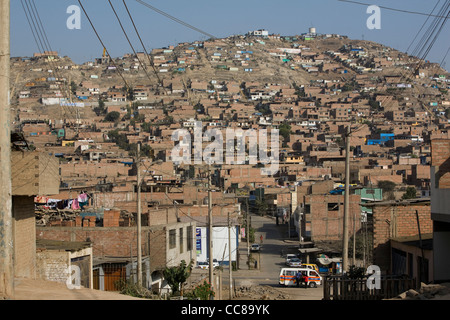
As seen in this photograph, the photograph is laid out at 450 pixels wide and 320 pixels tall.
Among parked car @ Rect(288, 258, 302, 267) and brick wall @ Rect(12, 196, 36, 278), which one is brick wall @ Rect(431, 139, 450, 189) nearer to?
brick wall @ Rect(12, 196, 36, 278)

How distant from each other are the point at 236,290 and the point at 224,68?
504 ft

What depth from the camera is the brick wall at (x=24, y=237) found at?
1003cm

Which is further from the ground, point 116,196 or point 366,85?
point 366,85

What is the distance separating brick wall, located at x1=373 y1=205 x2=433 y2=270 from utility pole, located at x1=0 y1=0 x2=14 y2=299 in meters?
9.67

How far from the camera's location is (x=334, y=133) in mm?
104312

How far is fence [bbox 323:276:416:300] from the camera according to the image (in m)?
10.7

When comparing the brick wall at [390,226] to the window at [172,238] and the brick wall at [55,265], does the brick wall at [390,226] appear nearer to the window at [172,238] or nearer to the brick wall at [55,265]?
the brick wall at [55,265]

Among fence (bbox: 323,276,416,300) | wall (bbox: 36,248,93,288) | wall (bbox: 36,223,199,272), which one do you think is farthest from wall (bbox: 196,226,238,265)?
fence (bbox: 323,276,416,300)

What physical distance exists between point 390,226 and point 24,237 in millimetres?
8073

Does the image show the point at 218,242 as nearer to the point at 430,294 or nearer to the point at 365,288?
the point at 365,288

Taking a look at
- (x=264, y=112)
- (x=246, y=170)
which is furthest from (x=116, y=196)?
(x=264, y=112)

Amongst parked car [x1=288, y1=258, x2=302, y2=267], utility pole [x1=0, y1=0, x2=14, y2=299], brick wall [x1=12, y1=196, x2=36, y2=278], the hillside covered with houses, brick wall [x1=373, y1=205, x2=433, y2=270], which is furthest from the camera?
parked car [x1=288, y1=258, x2=302, y2=267]

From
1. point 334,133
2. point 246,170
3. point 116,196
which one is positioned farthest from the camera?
point 334,133
